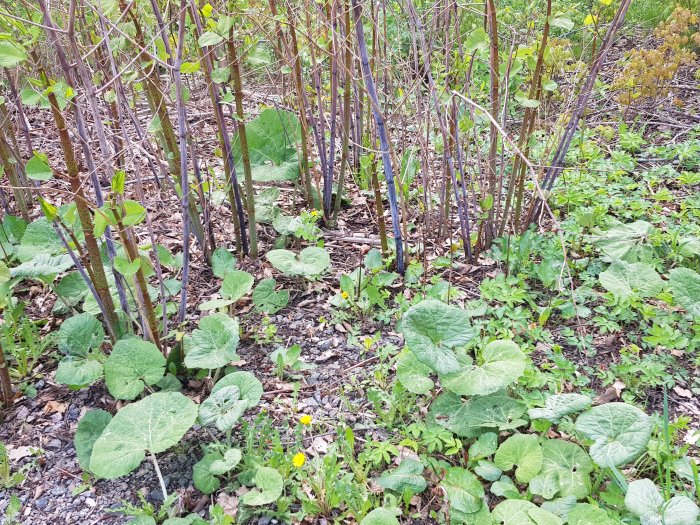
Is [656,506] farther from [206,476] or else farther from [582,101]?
[582,101]

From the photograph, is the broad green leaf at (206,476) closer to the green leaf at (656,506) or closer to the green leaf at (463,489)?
the green leaf at (463,489)

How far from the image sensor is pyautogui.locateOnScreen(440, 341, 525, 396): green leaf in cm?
180

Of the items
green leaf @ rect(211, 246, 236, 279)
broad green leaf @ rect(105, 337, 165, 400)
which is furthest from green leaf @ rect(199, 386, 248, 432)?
green leaf @ rect(211, 246, 236, 279)

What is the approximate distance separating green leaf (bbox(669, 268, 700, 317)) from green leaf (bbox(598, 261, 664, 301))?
8 cm

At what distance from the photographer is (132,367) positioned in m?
1.88

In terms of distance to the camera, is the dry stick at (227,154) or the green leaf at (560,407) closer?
the green leaf at (560,407)

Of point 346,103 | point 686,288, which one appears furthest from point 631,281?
point 346,103

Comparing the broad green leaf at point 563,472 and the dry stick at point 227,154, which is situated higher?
the dry stick at point 227,154

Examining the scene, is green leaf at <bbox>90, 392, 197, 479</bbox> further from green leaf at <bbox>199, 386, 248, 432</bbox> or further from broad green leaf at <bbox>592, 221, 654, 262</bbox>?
broad green leaf at <bbox>592, 221, 654, 262</bbox>

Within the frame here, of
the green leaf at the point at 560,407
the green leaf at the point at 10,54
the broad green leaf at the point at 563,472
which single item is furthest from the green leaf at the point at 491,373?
the green leaf at the point at 10,54

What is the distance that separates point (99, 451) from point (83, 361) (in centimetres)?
44

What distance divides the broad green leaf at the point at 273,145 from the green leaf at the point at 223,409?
1255mm

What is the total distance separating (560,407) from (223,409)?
3.53ft

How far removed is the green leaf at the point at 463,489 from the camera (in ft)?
5.30
